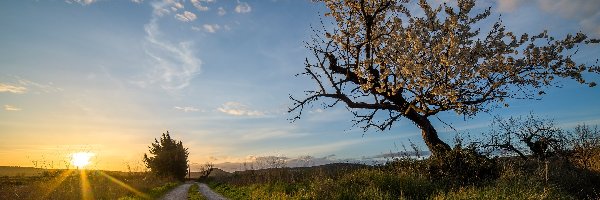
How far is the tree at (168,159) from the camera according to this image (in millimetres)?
72812

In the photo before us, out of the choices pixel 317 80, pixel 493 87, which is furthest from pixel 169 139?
pixel 493 87

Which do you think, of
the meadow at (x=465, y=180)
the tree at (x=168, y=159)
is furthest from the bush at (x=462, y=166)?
the tree at (x=168, y=159)

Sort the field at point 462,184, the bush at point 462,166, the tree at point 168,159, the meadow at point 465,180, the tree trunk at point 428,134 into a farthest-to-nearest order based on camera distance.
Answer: the tree at point 168,159
the tree trunk at point 428,134
the bush at point 462,166
the meadow at point 465,180
the field at point 462,184

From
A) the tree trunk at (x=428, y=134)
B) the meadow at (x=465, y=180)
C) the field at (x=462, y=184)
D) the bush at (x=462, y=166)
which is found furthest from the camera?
the tree trunk at (x=428, y=134)

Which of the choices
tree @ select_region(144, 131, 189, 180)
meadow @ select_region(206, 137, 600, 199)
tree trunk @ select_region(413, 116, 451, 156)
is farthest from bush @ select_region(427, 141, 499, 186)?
tree @ select_region(144, 131, 189, 180)

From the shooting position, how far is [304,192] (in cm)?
1670

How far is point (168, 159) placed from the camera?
242 ft

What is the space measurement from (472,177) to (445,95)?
3.86 meters

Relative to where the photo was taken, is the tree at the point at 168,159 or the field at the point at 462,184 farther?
the tree at the point at 168,159

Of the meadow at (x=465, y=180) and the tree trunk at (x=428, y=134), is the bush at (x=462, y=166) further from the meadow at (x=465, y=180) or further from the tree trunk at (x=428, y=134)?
the tree trunk at (x=428, y=134)

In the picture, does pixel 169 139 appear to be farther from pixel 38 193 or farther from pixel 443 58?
pixel 443 58

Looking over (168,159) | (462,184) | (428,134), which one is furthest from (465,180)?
(168,159)

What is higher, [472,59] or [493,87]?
[472,59]

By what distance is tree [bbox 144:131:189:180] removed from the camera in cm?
7281
